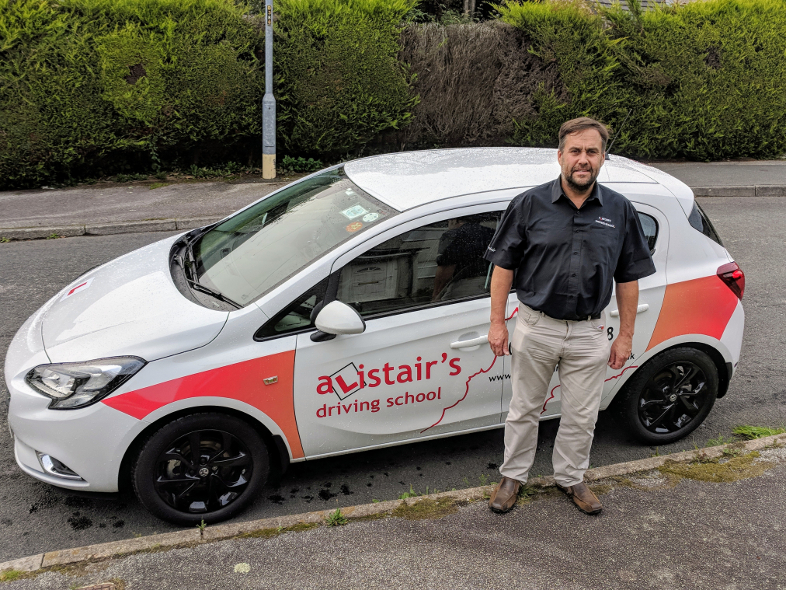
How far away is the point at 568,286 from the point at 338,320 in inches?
42.0

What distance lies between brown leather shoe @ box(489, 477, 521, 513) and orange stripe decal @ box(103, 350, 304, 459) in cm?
103

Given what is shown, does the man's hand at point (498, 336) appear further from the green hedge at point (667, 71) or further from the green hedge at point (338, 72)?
the green hedge at point (667, 71)

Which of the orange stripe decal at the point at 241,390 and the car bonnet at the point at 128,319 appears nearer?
the orange stripe decal at the point at 241,390

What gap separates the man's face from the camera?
3.15 meters

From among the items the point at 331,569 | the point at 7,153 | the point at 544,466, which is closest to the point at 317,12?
the point at 7,153

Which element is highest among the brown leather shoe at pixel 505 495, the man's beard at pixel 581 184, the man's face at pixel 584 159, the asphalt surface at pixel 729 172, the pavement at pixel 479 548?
the man's face at pixel 584 159

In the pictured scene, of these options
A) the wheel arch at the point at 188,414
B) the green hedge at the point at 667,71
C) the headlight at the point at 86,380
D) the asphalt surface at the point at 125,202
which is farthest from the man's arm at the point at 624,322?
the green hedge at the point at 667,71

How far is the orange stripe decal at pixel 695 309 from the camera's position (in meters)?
4.10

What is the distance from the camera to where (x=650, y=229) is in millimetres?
4082

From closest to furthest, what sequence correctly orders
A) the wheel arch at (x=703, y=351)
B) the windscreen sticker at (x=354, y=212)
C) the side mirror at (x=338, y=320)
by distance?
the side mirror at (x=338, y=320) < the windscreen sticker at (x=354, y=212) < the wheel arch at (x=703, y=351)

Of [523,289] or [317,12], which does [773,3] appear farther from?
[523,289]

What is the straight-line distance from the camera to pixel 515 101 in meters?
13.2

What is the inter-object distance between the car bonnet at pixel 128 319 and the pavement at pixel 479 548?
34.6 inches

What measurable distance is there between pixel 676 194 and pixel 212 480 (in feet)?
9.86
